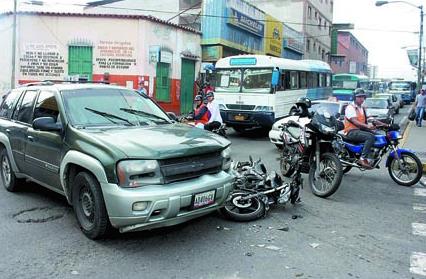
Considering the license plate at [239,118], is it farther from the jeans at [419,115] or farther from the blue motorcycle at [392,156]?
the jeans at [419,115]

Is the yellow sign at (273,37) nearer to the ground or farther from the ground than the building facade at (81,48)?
farther from the ground

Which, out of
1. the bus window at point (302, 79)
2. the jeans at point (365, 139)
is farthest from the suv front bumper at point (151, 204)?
the bus window at point (302, 79)

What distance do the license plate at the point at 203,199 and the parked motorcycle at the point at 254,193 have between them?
0.74 metres

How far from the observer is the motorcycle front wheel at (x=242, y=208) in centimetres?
584

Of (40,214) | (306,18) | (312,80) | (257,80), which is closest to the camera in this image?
(40,214)

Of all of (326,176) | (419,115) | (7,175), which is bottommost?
(7,175)

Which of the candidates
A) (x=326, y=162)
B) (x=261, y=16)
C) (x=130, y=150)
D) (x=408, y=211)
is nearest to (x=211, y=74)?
(x=326, y=162)

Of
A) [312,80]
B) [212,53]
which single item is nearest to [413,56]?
[212,53]

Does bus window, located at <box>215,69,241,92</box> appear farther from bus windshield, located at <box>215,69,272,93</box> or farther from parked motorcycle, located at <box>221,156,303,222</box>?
parked motorcycle, located at <box>221,156,303,222</box>

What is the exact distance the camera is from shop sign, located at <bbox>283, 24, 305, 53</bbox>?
37656 millimetres

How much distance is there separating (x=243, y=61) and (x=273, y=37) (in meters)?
18.8

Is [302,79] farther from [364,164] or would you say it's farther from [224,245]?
[224,245]

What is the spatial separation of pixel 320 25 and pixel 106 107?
4976 centimetres

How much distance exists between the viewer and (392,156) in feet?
27.6
